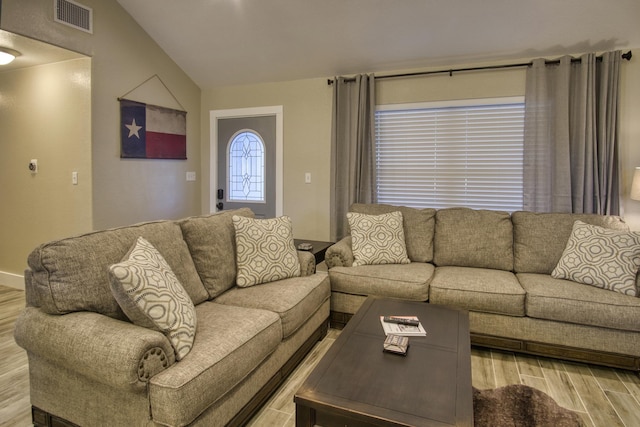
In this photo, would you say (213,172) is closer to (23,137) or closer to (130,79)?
(130,79)

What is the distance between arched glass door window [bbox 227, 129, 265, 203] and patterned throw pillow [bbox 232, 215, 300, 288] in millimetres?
1924

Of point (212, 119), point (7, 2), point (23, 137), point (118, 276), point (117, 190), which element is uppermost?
point (7, 2)

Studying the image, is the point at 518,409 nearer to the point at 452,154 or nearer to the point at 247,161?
the point at 452,154

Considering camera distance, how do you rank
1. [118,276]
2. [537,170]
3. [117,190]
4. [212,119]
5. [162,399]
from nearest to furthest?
[162,399], [118,276], [537,170], [117,190], [212,119]

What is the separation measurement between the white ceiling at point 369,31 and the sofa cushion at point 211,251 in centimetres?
216

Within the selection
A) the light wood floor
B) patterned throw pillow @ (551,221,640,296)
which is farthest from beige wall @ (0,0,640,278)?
the light wood floor

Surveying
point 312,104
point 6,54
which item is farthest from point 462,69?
point 6,54

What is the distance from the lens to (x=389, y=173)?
4.25m

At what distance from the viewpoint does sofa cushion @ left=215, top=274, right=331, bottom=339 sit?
90.5 inches

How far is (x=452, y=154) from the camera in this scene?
4.00 m

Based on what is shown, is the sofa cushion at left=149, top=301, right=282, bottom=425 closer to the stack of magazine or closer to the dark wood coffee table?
the dark wood coffee table

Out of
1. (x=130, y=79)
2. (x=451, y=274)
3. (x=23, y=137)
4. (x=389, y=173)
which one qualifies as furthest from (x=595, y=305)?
(x=23, y=137)

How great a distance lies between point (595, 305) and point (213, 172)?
13.4 feet

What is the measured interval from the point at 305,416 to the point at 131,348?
2.31 feet
